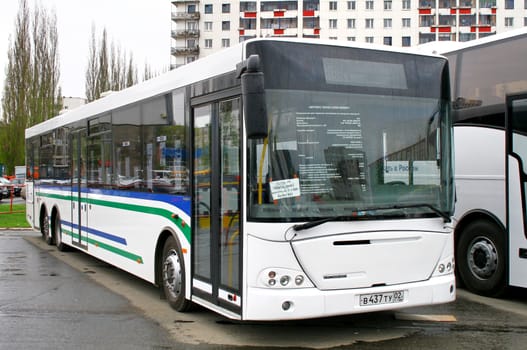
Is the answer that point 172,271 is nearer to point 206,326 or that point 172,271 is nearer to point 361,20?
point 206,326

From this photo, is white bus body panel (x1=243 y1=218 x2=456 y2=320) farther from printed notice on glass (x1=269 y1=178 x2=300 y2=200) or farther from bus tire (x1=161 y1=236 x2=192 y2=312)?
bus tire (x1=161 y1=236 x2=192 y2=312)

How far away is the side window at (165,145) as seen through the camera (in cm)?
793

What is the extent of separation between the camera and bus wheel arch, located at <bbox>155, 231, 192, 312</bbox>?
310 inches

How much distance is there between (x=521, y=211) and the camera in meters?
8.59

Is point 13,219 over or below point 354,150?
below

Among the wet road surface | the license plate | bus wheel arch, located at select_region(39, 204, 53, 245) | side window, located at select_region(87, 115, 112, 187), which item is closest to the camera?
the license plate

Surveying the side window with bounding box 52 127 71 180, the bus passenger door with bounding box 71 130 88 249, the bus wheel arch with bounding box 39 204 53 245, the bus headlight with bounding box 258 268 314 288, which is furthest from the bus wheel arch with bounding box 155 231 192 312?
the bus wheel arch with bounding box 39 204 53 245

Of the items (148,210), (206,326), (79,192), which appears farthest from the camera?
(79,192)

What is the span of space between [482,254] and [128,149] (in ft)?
17.8

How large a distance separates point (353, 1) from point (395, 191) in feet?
301

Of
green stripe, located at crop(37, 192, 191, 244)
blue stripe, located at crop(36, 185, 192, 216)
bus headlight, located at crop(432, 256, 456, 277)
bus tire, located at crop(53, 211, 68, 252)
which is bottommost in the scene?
bus tire, located at crop(53, 211, 68, 252)

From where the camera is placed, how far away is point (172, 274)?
26.5 ft

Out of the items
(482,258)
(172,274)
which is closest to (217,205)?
(172,274)

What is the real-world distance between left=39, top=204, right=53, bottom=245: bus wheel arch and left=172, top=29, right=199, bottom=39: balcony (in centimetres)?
8763
